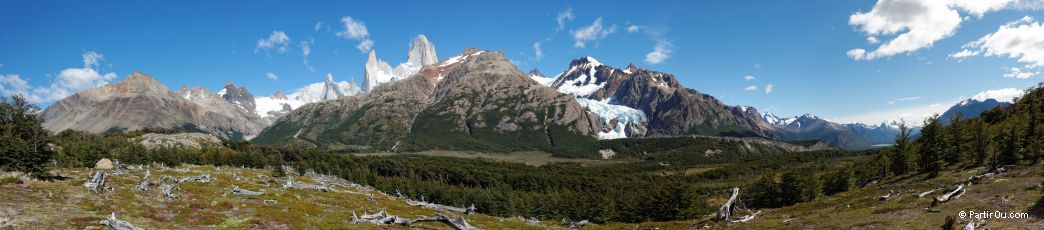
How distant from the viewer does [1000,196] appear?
42812mm

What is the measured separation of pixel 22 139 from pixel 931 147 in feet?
505

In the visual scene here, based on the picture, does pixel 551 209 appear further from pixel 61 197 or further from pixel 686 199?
pixel 61 197

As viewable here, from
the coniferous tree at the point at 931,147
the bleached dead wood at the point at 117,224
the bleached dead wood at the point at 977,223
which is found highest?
the coniferous tree at the point at 931,147

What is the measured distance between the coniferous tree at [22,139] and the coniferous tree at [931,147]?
135 m

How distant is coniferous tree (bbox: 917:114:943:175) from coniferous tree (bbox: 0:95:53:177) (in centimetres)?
13521

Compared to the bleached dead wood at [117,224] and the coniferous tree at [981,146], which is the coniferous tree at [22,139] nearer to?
the bleached dead wood at [117,224]

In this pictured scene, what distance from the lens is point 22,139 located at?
62000mm

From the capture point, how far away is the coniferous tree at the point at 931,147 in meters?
96.4

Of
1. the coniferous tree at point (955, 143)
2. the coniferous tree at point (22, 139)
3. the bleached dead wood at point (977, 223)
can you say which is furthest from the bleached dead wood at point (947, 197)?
the coniferous tree at point (22, 139)

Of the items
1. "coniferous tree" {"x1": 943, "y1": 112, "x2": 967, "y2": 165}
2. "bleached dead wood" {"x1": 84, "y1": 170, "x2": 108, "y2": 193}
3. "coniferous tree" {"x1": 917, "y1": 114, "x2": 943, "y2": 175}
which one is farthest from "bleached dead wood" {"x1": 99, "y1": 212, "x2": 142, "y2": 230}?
"coniferous tree" {"x1": 943, "y1": 112, "x2": 967, "y2": 165}

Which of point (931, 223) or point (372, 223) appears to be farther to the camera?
point (372, 223)

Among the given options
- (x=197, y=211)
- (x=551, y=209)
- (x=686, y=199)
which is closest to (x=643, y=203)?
(x=686, y=199)

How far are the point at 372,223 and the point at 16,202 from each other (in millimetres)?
26856

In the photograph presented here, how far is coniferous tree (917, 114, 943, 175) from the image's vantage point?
316 ft
